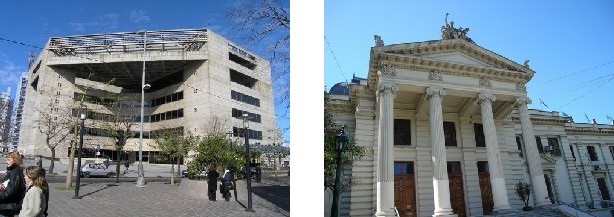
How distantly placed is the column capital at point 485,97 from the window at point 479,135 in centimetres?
42

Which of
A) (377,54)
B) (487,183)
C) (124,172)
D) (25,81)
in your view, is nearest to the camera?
(25,81)

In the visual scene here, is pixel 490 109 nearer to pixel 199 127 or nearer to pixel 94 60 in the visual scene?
pixel 199 127

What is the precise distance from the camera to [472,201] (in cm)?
564

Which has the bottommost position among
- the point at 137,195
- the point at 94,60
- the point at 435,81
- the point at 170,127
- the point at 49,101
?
the point at 137,195

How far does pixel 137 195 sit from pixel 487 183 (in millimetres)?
5171

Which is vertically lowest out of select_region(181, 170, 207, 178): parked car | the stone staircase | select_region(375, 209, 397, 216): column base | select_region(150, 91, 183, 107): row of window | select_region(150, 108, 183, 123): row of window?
the stone staircase

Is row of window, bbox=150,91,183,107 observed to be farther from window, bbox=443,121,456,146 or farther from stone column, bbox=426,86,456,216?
window, bbox=443,121,456,146

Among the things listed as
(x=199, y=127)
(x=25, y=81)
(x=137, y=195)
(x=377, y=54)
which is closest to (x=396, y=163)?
(x=377, y=54)

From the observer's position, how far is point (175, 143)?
9.18ft

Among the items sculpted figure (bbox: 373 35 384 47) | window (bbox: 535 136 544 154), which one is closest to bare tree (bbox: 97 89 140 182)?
sculpted figure (bbox: 373 35 384 47)

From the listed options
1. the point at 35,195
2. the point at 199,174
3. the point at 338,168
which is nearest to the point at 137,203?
the point at 199,174

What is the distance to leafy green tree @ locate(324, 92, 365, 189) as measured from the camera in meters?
3.51

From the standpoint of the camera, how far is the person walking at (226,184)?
312 cm

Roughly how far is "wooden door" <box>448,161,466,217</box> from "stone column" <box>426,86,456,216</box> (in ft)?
1.65
